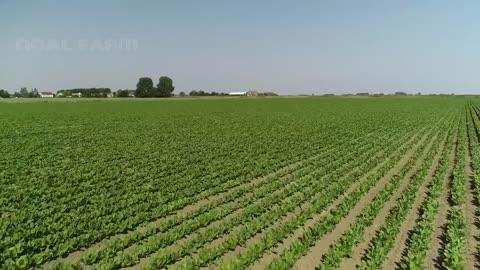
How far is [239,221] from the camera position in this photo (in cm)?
693

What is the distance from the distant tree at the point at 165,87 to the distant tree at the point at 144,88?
398 cm

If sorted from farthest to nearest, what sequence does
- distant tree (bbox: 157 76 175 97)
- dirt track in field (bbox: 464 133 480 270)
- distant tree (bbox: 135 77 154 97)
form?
distant tree (bbox: 157 76 175 97), distant tree (bbox: 135 77 154 97), dirt track in field (bbox: 464 133 480 270)

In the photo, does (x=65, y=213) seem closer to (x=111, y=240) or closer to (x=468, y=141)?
(x=111, y=240)

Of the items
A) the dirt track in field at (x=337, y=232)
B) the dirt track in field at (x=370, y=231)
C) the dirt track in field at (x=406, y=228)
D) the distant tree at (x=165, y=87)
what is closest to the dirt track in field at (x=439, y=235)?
the dirt track in field at (x=406, y=228)

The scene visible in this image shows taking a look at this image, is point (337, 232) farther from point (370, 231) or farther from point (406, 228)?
point (406, 228)

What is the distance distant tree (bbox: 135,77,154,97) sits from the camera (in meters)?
139

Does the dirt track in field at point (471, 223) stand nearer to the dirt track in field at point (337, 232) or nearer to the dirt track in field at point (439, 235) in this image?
the dirt track in field at point (439, 235)

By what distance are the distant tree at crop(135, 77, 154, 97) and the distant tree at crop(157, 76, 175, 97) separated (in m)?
3.98

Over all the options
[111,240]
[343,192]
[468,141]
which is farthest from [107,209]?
[468,141]

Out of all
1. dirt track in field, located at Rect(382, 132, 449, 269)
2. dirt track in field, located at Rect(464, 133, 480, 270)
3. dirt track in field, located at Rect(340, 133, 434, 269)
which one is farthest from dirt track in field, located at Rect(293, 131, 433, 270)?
dirt track in field, located at Rect(464, 133, 480, 270)

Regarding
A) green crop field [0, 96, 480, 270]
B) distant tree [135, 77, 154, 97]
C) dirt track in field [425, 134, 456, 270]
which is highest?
distant tree [135, 77, 154, 97]

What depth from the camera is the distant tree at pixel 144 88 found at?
139 metres

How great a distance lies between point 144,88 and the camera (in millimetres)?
139125

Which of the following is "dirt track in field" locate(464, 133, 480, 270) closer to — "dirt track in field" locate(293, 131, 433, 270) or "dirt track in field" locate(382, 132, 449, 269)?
"dirt track in field" locate(382, 132, 449, 269)
